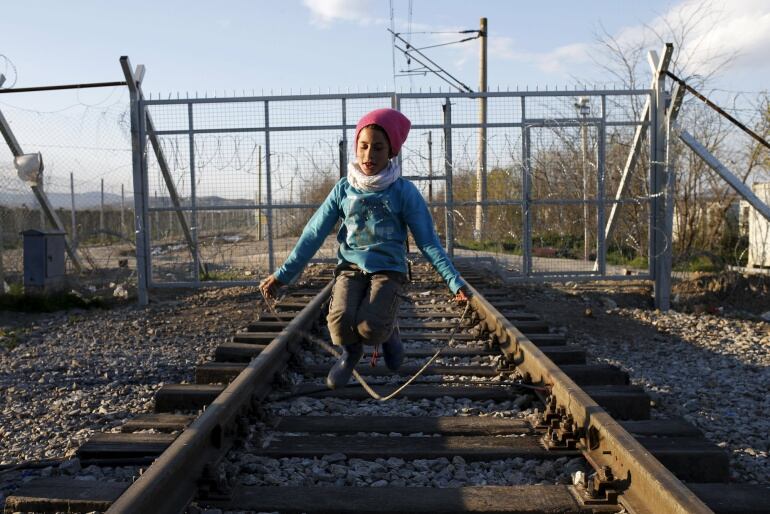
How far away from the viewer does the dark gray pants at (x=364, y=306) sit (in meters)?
4.21

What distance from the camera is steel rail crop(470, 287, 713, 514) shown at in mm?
2693

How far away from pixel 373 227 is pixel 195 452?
1.55 meters

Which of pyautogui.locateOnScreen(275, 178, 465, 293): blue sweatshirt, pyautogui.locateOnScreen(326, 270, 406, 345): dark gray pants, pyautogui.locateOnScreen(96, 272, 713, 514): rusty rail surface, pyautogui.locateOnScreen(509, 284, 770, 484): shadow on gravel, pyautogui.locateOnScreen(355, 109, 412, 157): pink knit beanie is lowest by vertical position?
pyautogui.locateOnScreen(509, 284, 770, 484): shadow on gravel

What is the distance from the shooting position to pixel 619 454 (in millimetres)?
3217

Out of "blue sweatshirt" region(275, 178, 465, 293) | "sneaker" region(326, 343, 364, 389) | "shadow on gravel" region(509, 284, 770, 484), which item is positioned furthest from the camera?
"shadow on gravel" region(509, 284, 770, 484)

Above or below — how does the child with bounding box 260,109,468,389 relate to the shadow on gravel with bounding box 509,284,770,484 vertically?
above

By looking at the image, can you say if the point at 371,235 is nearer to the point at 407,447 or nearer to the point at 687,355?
the point at 407,447

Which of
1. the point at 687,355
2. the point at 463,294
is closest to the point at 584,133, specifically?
the point at 687,355

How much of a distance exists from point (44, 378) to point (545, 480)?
4.38m

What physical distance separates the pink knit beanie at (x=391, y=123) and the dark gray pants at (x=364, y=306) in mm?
712

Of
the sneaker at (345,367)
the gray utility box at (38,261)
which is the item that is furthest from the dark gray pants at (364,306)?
the gray utility box at (38,261)

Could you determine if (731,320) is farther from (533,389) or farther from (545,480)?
(545,480)

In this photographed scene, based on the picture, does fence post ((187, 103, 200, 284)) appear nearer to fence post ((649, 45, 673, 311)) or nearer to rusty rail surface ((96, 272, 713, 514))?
fence post ((649, 45, 673, 311))

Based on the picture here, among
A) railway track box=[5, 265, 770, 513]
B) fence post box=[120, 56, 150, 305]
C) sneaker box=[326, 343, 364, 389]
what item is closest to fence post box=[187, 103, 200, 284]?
fence post box=[120, 56, 150, 305]
